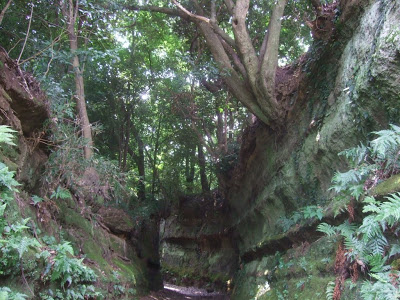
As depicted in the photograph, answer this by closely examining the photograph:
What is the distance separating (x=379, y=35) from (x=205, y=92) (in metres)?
9.01

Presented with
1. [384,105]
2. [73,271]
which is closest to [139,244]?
[73,271]

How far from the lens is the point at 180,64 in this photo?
15.4 m

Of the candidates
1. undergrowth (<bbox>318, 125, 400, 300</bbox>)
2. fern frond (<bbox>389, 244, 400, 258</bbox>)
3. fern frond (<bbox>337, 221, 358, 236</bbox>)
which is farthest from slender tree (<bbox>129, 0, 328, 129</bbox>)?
fern frond (<bbox>389, 244, 400, 258</bbox>)

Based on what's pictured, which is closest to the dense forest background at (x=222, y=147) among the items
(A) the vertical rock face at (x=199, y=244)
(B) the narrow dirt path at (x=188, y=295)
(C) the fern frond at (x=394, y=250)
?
(C) the fern frond at (x=394, y=250)

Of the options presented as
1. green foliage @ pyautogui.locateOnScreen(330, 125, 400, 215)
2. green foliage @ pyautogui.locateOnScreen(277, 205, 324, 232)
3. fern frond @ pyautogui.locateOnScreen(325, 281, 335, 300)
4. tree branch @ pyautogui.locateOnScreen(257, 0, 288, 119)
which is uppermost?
tree branch @ pyautogui.locateOnScreen(257, 0, 288, 119)

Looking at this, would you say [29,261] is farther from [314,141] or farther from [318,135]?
[314,141]

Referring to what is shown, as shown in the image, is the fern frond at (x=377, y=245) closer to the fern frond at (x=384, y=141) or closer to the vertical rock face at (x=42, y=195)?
the fern frond at (x=384, y=141)

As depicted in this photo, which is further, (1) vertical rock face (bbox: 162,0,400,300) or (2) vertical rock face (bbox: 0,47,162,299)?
(1) vertical rock face (bbox: 162,0,400,300)

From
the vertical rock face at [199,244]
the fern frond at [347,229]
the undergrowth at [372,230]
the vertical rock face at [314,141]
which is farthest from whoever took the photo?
the vertical rock face at [199,244]

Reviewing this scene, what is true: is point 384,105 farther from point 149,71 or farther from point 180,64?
point 149,71

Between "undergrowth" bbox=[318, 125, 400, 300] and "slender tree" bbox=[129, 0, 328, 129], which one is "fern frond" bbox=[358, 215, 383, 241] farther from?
"slender tree" bbox=[129, 0, 328, 129]

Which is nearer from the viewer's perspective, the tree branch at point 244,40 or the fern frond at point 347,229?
the fern frond at point 347,229

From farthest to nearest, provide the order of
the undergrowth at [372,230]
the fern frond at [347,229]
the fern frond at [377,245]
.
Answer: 1. the fern frond at [347,229]
2. the fern frond at [377,245]
3. the undergrowth at [372,230]

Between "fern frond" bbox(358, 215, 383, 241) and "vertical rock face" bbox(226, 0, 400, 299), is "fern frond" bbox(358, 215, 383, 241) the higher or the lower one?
the lower one
